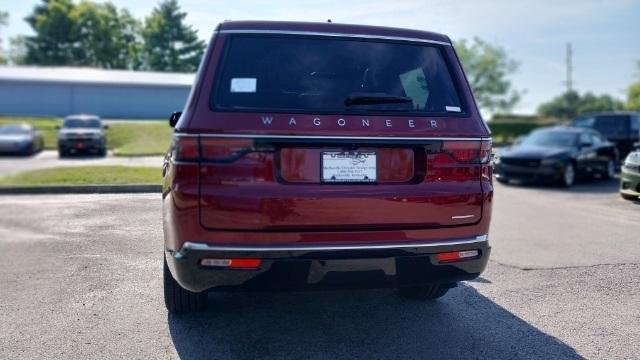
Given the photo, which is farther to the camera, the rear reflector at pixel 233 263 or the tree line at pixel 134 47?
the tree line at pixel 134 47

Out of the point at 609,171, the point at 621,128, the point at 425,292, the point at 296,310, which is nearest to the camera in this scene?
the point at 296,310

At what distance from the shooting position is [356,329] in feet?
13.4

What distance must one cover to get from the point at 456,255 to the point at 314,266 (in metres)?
0.89

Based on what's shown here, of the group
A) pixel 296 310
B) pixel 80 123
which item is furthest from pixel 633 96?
pixel 296 310

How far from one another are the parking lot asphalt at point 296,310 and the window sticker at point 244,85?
1.59 metres

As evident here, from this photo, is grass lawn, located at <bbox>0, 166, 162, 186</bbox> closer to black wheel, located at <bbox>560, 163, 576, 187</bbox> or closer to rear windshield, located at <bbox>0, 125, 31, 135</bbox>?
black wheel, located at <bbox>560, 163, 576, 187</bbox>

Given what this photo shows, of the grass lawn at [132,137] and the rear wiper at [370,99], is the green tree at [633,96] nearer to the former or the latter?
the grass lawn at [132,137]

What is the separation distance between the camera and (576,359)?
3641 mm

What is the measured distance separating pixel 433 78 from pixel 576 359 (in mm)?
1950

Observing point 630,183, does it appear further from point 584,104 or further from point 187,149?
point 584,104

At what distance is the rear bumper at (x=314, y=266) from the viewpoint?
3.21m

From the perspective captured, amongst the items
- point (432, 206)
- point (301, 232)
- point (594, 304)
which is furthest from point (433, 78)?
point (594, 304)

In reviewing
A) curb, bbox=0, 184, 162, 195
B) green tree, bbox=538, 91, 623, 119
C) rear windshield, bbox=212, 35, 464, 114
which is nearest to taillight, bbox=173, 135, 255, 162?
rear windshield, bbox=212, 35, 464, 114

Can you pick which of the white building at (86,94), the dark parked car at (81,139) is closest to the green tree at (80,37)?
the white building at (86,94)
